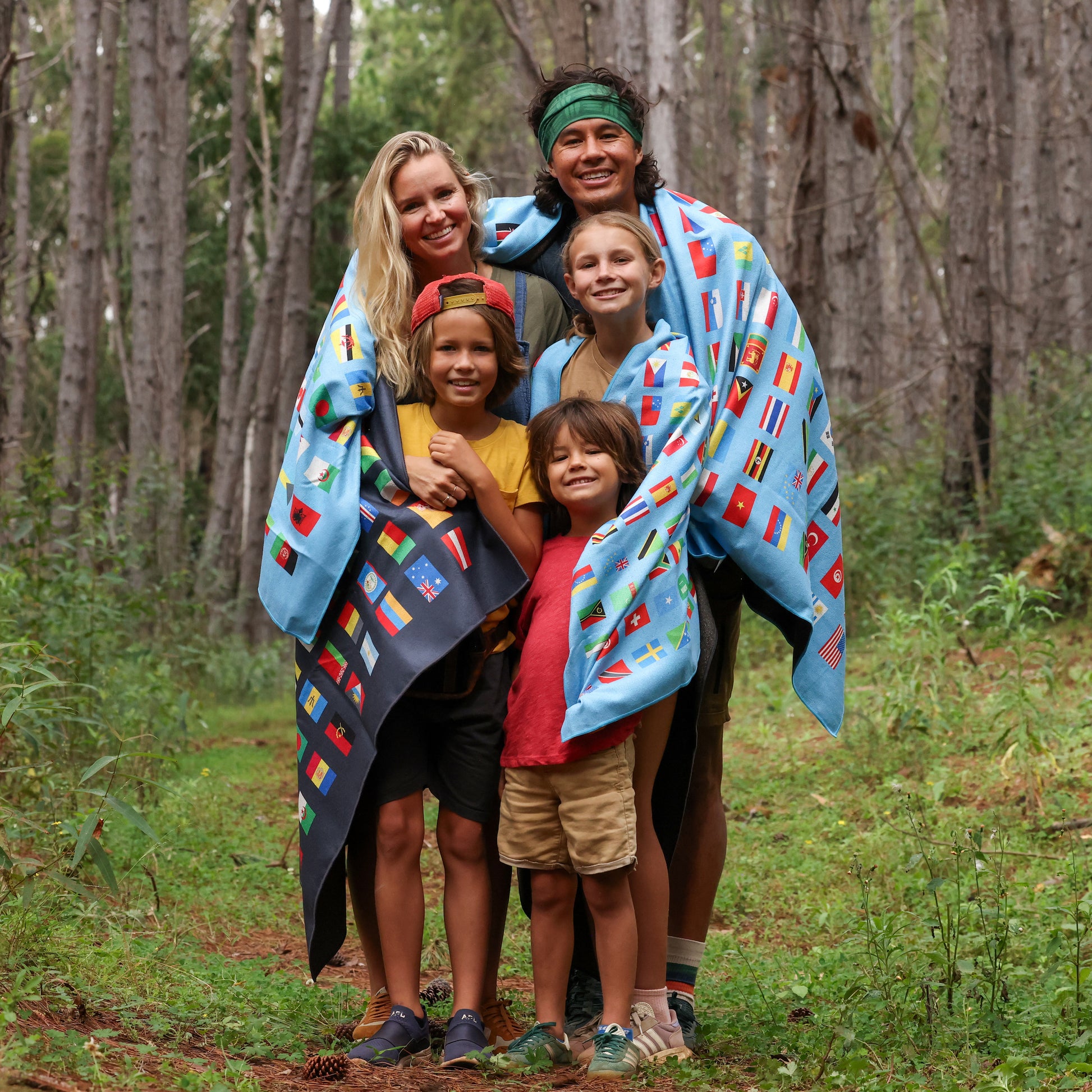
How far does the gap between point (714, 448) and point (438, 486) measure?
29.3 inches

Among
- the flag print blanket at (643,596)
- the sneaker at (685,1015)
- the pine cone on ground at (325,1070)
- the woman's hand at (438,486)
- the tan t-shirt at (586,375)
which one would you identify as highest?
the tan t-shirt at (586,375)

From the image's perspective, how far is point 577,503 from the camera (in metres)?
3.37

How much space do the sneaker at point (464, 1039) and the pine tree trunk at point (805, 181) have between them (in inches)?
304

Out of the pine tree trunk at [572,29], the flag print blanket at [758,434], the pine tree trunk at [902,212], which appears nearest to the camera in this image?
the flag print blanket at [758,434]

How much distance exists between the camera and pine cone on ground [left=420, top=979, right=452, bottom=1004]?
4055mm

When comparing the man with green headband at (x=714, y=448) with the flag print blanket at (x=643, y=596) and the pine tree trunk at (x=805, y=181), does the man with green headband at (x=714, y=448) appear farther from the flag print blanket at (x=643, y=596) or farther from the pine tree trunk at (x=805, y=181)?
the pine tree trunk at (x=805, y=181)

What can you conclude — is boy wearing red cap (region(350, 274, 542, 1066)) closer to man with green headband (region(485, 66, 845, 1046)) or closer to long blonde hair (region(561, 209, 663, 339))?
long blonde hair (region(561, 209, 663, 339))

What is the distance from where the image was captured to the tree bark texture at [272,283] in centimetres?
1470

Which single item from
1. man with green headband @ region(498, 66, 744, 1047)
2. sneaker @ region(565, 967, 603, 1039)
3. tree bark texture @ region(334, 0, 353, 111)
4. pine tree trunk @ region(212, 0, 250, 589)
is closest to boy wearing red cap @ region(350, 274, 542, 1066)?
sneaker @ region(565, 967, 603, 1039)

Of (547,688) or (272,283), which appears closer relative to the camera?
(547,688)

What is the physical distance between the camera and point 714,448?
3494 mm

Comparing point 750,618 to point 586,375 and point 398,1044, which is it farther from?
point 398,1044

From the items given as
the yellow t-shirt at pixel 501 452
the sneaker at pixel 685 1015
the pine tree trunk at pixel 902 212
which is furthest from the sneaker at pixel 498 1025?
the pine tree trunk at pixel 902 212

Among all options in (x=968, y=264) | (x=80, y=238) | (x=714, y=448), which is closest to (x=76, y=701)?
(x=714, y=448)
